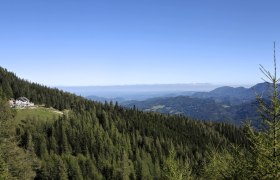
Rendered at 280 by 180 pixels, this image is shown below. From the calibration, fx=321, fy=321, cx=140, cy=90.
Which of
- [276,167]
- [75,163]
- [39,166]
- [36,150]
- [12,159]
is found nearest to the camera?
[276,167]

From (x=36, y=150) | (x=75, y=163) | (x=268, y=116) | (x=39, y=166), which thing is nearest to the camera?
(x=268, y=116)

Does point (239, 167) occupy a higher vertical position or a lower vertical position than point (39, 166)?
higher

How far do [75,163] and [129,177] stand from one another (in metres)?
28.8

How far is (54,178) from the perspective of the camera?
142 meters

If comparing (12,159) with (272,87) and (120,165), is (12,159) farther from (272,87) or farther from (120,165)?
(120,165)

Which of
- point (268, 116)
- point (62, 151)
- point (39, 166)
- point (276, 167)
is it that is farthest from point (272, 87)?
point (62, 151)

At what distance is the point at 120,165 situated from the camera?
173m

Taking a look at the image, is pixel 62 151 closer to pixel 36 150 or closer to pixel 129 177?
pixel 36 150

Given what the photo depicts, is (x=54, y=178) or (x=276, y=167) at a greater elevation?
(x=276, y=167)

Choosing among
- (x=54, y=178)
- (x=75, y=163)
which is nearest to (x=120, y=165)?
(x=75, y=163)

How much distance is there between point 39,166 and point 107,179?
38645 millimetres

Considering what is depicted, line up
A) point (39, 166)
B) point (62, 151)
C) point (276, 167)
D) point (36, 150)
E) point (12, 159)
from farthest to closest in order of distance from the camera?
point (62, 151), point (36, 150), point (39, 166), point (12, 159), point (276, 167)

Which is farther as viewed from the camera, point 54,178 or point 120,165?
point 120,165

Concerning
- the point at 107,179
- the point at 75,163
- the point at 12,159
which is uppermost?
the point at 12,159
